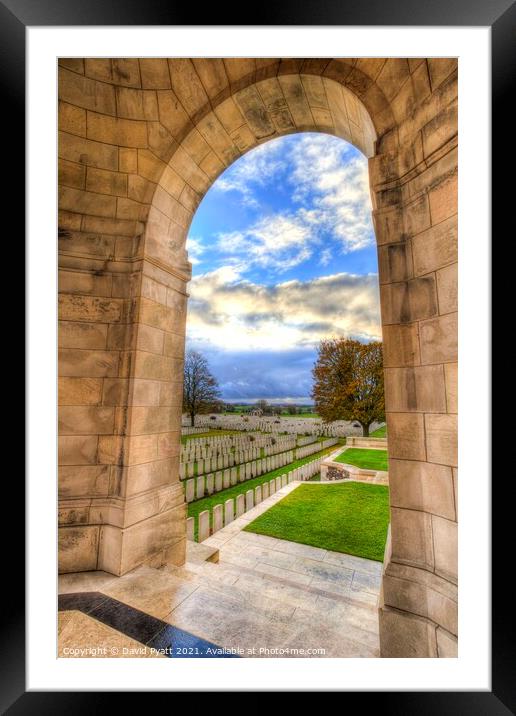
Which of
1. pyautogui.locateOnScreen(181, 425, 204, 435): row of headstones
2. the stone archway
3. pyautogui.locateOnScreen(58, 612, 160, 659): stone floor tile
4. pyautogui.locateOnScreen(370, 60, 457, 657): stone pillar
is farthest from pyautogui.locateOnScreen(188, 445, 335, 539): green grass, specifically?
pyautogui.locateOnScreen(181, 425, 204, 435): row of headstones

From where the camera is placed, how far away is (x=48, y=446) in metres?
1.97

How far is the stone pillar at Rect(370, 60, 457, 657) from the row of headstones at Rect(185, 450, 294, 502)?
280 inches

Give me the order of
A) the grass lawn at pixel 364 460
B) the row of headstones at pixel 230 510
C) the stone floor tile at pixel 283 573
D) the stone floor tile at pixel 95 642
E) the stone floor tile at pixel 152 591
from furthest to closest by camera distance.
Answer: the grass lawn at pixel 364 460 < the row of headstones at pixel 230 510 < the stone floor tile at pixel 283 573 < the stone floor tile at pixel 152 591 < the stone floor tile at pixel 95 642

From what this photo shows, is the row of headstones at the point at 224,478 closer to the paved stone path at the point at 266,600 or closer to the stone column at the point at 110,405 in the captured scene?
the paved stone path at the point at 266,600

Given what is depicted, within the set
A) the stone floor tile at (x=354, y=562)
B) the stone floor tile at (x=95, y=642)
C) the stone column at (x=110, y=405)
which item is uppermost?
the stone column at (x=110, y=405)

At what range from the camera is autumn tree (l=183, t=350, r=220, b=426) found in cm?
3144

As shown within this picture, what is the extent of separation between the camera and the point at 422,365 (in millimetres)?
2127

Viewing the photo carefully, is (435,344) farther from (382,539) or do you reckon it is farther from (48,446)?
(382,539)

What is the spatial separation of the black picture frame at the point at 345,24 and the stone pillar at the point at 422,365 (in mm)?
267

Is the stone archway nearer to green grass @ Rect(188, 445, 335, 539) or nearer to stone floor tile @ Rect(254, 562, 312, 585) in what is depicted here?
stone floor tile @ Rect(254, 562, 312, 585)

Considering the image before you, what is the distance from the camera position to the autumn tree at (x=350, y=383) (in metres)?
20.7

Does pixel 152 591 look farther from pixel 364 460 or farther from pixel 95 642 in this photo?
pixel 364 460

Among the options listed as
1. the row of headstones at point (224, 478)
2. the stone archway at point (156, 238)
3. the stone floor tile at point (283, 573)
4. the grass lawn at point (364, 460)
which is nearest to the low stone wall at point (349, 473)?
the grass lawn at point (364, 460)

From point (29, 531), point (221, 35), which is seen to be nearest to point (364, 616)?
point (29, 531)
